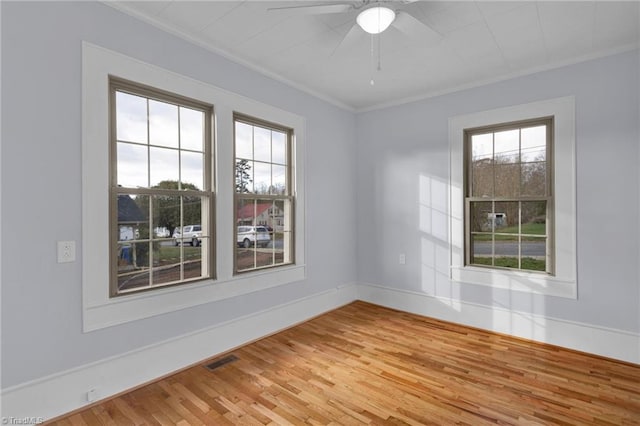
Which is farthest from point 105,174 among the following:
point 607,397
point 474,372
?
point 607,397

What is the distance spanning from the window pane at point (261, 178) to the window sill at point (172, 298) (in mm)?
899

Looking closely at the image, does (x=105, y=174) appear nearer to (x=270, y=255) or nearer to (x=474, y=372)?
(x=270, y=255)

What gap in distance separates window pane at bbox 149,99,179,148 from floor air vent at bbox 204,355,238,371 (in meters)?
1.96

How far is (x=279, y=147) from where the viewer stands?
150 inches

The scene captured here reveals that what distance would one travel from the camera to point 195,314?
288 centimetres

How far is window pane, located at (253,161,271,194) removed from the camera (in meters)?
3.51

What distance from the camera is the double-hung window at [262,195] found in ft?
11.0

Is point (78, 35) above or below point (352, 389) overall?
above

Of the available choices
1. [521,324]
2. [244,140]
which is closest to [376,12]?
[244,140]

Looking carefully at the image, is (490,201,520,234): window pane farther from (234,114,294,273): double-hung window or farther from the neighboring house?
the neighboring house

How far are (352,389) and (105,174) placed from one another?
2.44 metres

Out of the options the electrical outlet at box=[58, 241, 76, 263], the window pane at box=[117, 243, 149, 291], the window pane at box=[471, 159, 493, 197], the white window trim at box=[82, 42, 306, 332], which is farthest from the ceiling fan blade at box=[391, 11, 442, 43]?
the electrical outlet at box=[58, 241, 76, 263]

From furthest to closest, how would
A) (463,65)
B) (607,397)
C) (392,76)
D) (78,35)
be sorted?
1. (392,76)
2. (463,65)
3. (607,397)
4. (78,35)

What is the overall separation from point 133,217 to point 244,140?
53.5 inches
